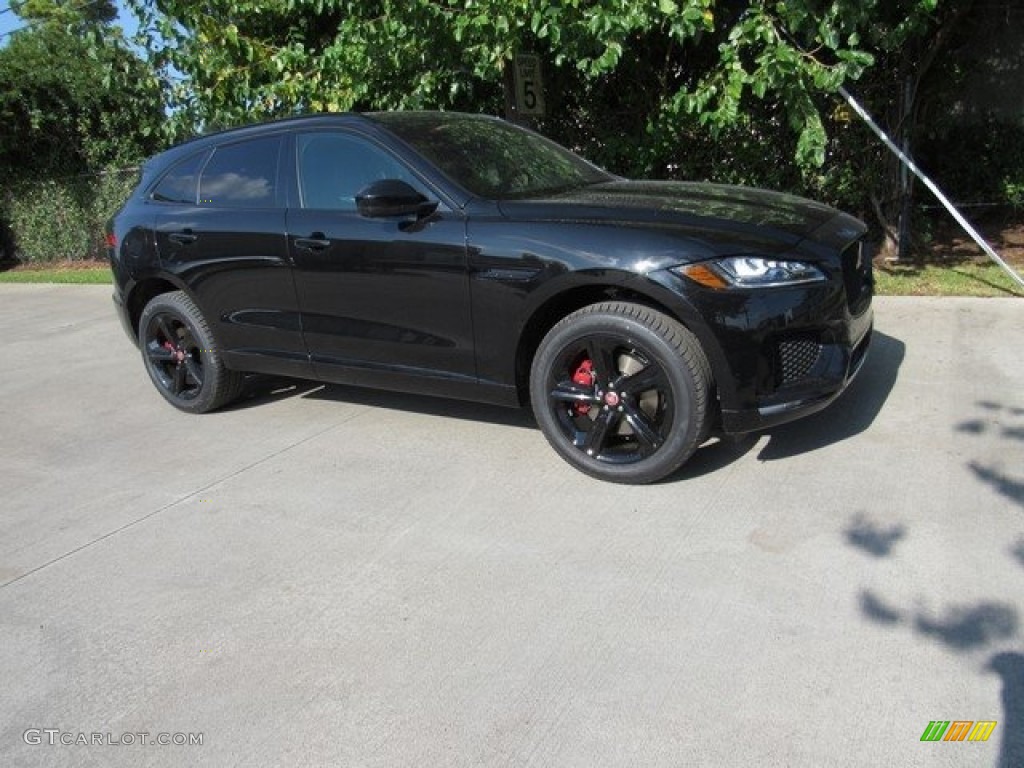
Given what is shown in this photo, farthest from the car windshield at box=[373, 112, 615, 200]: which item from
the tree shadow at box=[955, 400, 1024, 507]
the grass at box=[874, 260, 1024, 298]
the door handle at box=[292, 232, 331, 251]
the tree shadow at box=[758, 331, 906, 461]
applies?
the grass at box=[874, 260, 1024, 298]

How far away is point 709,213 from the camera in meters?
3.92

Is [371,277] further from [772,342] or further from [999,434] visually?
[999,434]

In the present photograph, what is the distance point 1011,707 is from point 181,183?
514 centimetres

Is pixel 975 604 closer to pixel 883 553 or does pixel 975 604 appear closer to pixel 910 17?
pixel 883 553

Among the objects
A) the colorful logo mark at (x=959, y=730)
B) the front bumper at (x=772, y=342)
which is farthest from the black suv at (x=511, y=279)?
the colorful logo mark at (x=959, y=730)

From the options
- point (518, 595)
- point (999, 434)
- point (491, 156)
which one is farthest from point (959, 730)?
point (491, 156)

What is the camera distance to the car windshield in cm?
439

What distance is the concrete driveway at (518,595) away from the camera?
2531 millimetres

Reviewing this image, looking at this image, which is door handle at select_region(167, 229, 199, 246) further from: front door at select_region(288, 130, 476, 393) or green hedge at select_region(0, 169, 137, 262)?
green hedge at select_region(0, 169, 137, 262)

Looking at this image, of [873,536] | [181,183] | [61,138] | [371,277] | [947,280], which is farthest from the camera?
[61,138]

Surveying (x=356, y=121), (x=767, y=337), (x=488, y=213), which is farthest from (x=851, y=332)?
(x=356, y=121)

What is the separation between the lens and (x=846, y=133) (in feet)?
26.3

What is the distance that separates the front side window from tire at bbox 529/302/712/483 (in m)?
1.29

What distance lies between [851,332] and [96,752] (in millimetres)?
3377
